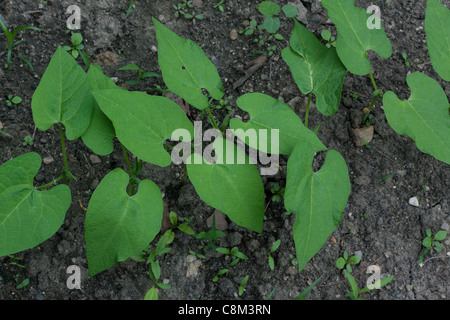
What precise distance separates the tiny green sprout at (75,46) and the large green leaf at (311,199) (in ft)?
4.28

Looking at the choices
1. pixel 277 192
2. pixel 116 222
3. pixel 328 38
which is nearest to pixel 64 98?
pixel 116 222

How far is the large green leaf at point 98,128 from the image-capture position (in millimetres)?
1939

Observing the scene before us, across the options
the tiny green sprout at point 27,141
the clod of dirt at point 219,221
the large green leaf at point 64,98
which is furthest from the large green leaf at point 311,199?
Answer: the tiny green sprout at point 27,141

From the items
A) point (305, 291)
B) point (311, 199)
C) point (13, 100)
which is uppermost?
point (311, 199)

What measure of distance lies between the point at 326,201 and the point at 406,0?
1.56m

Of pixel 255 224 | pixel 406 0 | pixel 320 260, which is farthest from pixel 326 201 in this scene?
pixel 406 0

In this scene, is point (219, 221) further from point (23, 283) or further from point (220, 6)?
point (220, 6)

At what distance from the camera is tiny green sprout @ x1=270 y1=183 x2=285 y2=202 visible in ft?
7.32

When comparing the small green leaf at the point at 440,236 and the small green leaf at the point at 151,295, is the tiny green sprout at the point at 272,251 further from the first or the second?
the small green leaf at the point at 440,236

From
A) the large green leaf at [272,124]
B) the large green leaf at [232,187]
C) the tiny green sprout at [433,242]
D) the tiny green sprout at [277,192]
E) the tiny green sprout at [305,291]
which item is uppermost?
the large green leaf at [272,124]

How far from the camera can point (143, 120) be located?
74.1 inches

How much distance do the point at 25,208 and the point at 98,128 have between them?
1.45ft

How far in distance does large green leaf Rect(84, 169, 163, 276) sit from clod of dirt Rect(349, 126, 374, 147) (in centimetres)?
114

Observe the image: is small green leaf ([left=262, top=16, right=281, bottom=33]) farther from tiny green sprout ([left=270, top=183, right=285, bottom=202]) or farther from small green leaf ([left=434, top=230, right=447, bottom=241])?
small green leaf ([left=434, top=230, right=447, bottom=241])
